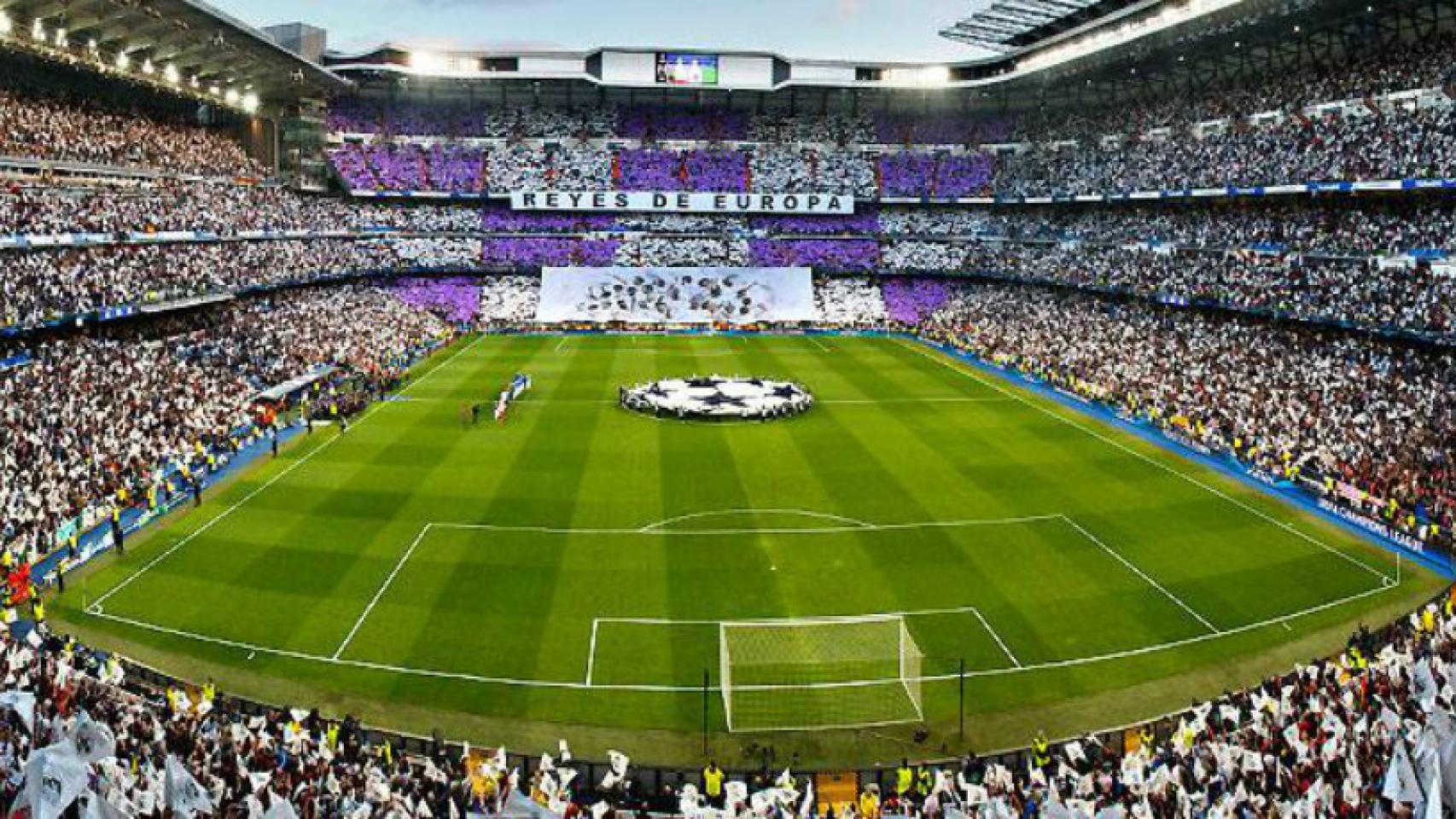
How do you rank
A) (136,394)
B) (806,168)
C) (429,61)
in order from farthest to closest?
(806,168) → (429,61) → (136,394)

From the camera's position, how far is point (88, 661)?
63.5 feet

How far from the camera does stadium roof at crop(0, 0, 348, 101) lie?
44.8 metres

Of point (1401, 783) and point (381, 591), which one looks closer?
point (1401, 783)

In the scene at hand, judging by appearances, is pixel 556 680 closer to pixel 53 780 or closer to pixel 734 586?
pixel 734 586

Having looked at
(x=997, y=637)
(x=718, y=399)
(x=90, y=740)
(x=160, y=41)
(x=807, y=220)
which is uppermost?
(x=160, y=41)

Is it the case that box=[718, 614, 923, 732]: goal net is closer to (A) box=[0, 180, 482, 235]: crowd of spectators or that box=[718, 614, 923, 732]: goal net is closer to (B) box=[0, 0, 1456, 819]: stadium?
(B) box=[0, 0, 1456, 819]: stadium

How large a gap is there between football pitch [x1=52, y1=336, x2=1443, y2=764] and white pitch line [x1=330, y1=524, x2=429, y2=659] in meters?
0.09

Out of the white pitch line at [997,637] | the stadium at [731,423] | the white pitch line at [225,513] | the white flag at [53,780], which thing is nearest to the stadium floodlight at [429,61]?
the stadium at [731,423]

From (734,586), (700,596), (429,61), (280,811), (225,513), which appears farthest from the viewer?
(429,61)

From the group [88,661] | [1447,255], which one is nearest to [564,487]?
[88,661]

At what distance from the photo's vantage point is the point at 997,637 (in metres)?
22.5

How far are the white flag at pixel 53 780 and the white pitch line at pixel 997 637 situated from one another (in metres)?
17.2

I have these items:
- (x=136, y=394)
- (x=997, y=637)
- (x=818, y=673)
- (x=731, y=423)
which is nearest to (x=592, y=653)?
(x=818, y=673)

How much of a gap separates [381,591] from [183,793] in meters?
12.6
